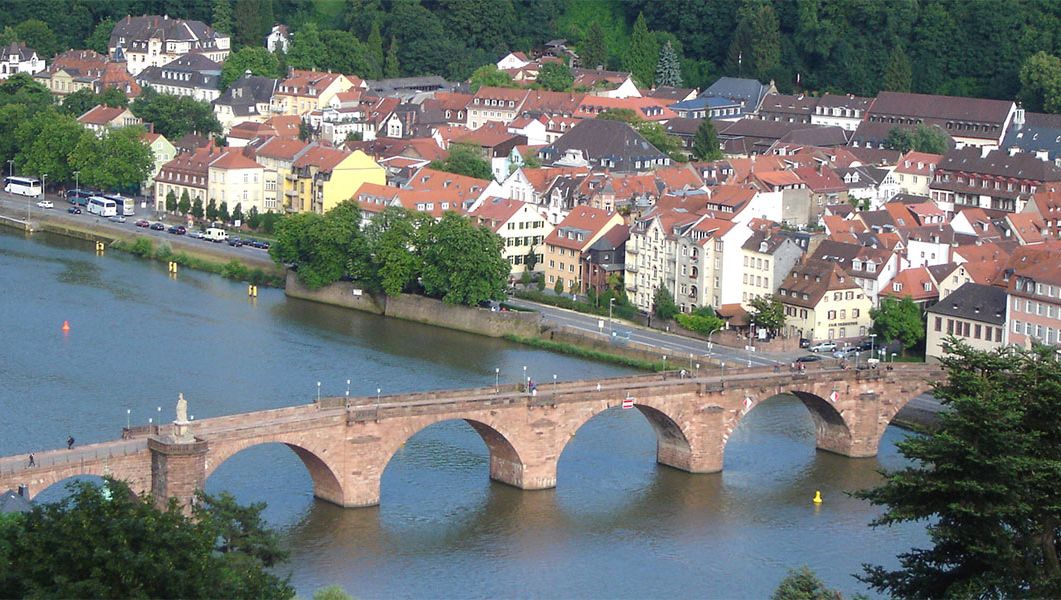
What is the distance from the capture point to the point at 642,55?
120000 millimetres

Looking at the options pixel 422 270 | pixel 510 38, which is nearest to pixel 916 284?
pixel 422 270

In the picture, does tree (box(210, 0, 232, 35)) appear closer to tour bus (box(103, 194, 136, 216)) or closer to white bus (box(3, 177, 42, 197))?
white bus (box(3, 177, 42, 197))

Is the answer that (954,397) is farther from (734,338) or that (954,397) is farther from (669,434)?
(734,338)

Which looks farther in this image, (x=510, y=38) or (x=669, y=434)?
(x=510, y=38)

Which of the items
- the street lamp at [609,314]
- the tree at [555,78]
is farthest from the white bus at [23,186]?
the street lamp at [609,314]

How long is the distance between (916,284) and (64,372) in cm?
2635

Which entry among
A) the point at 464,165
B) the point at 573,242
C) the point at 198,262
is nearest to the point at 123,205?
the point at 198,262

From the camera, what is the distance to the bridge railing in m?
47.6

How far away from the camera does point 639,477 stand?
2234 inches

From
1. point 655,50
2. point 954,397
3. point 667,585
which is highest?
point 655,50

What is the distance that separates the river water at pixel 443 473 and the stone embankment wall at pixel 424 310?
2.55 ft

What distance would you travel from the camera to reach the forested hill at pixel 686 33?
4454 inches

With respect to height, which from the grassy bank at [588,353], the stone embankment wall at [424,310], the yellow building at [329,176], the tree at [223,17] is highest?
the tree at [223,17]

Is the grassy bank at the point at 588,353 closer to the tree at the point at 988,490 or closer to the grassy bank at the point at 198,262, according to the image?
the grassy bank at the point at 198,262
